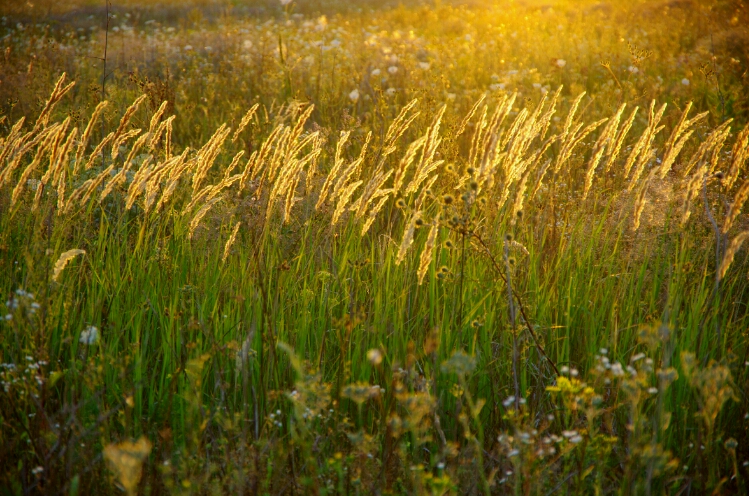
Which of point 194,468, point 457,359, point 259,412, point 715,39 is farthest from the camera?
point 715,39

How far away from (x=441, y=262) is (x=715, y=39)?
25.9 ft

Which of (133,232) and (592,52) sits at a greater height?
(592,52)

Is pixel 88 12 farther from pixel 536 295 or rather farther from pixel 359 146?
pixel 536 295

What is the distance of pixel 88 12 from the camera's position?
20766mm

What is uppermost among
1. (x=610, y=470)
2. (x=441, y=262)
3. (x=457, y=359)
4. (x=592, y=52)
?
(x=592, y=52)

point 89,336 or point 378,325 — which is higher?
point 89,336

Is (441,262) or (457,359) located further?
(441,262)

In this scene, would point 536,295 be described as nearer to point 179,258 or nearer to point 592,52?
point 179,258

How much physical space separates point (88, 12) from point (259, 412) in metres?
22.5

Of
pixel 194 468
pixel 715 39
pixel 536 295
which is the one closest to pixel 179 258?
pixel 194 468

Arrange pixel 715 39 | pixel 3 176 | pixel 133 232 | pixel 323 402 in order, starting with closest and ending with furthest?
pixel 323 402
pixel 3 176
pixel 133 232
pixel 715 39

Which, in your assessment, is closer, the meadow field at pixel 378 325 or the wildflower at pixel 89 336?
the meadow field at pixel 378 325

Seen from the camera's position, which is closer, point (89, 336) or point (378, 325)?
point (89, 336)

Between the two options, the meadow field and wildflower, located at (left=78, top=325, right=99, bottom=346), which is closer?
the meadow field
